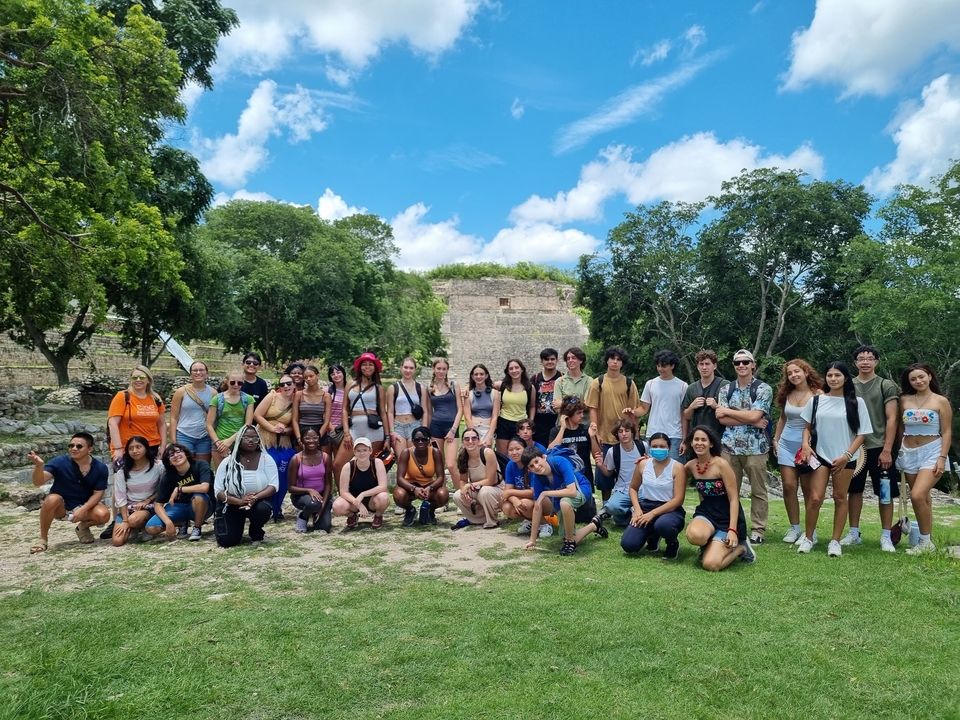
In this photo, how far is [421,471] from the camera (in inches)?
258

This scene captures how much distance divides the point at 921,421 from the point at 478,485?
3750 millimetres

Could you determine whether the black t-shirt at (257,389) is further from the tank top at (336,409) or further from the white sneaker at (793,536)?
the white sneaker at (793,536)

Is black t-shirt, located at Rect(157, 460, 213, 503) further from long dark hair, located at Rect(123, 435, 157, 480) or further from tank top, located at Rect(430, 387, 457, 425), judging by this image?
tank top, located at Rect(430, 387, 457, 425)

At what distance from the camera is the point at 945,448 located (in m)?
5.06

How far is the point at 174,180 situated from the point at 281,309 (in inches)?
420

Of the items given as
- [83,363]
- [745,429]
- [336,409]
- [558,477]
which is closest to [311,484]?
[336,409]

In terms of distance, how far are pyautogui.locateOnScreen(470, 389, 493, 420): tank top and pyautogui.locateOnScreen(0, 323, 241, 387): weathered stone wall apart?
17.9 m

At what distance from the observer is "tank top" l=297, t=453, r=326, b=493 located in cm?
636

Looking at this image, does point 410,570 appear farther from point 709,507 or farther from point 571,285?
point 571,285

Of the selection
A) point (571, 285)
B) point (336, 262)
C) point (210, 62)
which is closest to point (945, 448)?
point (210, 62)

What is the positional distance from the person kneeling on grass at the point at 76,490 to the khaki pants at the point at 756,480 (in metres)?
5.59

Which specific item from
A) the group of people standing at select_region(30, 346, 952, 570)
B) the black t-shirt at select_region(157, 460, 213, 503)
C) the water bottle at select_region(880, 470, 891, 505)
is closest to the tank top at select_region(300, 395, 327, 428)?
the group of people standing at select_region(30, 346, 952, 570)

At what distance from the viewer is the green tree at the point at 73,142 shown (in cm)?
904

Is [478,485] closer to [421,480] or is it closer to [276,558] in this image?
[421,480]
